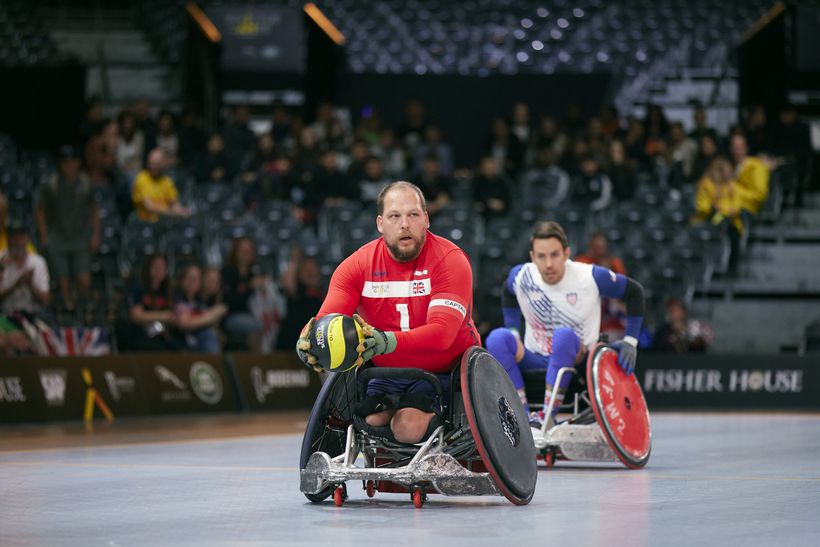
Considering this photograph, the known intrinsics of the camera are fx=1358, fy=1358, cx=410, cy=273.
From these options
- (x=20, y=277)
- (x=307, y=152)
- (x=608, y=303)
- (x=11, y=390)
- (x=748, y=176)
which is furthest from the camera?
(x=307, y=152)

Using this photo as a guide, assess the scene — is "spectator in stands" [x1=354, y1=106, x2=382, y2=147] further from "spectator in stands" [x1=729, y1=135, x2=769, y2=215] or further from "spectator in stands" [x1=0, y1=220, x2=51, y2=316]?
"spectator in stands" [x1=0, y1=220, x2=51, y2=316]

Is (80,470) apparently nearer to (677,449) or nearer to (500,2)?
(677,449)

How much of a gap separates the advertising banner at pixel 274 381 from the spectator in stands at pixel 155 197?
3147 mm

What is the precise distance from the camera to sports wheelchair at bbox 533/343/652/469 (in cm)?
953

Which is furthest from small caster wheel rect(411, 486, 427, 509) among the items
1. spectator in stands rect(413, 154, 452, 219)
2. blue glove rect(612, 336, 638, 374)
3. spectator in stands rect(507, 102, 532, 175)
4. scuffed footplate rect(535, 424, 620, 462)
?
spectator in stands rect(507, 102, 532, 175)

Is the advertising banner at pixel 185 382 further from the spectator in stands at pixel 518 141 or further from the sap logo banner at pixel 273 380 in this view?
the spectator in stands at pixel 518 141

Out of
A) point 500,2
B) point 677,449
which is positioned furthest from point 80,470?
point 500,2

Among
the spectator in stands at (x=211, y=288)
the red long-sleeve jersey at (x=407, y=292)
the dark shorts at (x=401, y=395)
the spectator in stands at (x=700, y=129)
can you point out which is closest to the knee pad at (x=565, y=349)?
the red long-sleeve jersey at (x=407, y=292)

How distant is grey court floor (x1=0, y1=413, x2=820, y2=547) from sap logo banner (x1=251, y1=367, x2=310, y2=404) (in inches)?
209

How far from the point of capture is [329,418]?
7359 millimetres

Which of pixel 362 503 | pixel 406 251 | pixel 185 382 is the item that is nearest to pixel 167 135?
pixel 185 382

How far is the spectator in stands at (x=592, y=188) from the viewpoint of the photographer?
20.7 metres

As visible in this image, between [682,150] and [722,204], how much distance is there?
1.62m

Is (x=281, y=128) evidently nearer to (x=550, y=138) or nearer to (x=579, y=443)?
(x=550, y=138)
